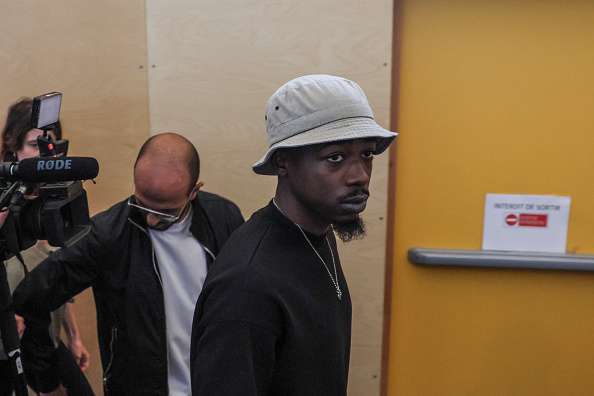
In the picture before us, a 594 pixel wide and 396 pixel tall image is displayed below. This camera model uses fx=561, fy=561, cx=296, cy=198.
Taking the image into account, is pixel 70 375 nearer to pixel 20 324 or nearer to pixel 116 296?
pixel 20 324

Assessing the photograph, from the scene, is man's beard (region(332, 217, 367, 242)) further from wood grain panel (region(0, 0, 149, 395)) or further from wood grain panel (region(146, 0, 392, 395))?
wood grain panel (region(0, 0, 149, 395))

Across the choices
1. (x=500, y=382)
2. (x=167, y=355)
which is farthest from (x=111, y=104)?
(x=500, y=382)

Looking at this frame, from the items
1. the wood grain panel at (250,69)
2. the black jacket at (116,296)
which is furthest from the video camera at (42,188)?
the wood grain panel at (250,69)

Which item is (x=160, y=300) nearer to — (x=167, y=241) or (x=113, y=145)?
(x=167, y=241)

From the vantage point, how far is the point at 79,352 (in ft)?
7.67

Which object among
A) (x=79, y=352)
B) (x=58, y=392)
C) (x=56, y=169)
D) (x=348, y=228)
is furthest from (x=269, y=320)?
(x=79, y=352)

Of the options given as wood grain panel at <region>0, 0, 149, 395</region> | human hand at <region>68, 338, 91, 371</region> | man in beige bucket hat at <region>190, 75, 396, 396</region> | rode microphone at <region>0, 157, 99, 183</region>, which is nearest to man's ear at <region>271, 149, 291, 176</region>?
man in beige bucket hat at <region>190, 75, 396, 396</region>

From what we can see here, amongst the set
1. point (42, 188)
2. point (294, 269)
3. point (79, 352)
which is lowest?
point (79, 352)

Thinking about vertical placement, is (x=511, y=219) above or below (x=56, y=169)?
below

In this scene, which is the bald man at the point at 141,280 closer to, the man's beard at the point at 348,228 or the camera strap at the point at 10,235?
the camera strap at the point at 10,235

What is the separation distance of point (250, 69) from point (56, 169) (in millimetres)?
1167

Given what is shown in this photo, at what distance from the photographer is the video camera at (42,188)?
4.25 ft

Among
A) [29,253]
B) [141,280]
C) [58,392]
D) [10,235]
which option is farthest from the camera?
[29,253]

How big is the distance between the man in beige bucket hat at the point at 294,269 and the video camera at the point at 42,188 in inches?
16.5
